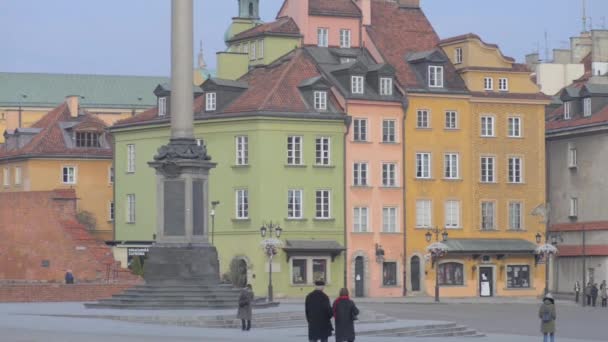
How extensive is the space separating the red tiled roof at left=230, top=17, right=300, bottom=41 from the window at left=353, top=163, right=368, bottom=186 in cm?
868

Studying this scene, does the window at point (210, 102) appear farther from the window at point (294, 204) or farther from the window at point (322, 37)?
the window at point (322, 37)

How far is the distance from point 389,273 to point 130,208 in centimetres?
1550

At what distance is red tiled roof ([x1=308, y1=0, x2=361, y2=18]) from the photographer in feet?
333

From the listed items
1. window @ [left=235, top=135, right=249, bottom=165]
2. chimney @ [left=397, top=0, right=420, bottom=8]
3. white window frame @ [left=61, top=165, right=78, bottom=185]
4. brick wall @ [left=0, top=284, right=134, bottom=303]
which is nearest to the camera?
brick wall @ [left=0, top=284, right=134, bottom=303]

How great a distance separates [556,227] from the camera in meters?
103

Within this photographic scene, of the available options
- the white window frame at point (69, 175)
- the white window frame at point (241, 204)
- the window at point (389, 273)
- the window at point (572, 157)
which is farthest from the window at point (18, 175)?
the window at point (572, 157)

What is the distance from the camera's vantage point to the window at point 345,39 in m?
102

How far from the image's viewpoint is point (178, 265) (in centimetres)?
6022

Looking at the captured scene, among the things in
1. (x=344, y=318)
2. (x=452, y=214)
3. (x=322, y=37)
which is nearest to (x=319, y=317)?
(x=344, y=318)

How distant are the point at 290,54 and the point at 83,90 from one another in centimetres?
7171

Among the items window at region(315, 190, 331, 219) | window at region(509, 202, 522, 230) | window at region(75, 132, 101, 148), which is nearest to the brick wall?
window at region(315, 190, 331, 219)

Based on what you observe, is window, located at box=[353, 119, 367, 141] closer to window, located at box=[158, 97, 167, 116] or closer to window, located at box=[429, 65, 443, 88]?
window, located at box=[429, 65, 443, 88]

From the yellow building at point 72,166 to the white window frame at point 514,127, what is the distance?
26.1 m

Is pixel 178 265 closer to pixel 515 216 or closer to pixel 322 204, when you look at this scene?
pixel 322 204
